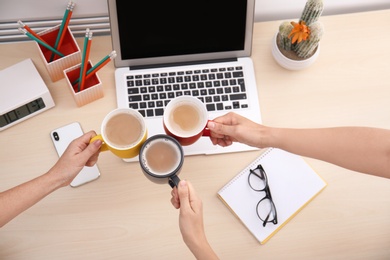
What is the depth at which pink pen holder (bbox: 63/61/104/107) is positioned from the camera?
1.14 m

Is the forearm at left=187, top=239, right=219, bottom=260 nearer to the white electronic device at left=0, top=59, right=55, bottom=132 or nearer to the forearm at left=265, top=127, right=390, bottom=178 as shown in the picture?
the forearm at left=265, top=127, right=390, bottom=178

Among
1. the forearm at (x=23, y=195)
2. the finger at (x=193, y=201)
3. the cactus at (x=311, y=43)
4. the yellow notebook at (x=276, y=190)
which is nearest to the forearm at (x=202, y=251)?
the finger at (x=193, y=201)

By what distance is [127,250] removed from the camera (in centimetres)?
109

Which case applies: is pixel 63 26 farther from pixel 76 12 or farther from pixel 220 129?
pixel 220 129

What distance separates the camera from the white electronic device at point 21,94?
3.64 feet

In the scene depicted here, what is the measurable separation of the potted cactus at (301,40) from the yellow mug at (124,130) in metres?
0.48

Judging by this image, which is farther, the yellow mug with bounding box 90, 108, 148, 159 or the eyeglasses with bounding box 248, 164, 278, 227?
the eyeglasses with bounding box 248, 164, 278, 227

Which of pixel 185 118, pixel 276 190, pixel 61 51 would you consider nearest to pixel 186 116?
pixel 185 118

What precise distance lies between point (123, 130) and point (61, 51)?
37 centimetres

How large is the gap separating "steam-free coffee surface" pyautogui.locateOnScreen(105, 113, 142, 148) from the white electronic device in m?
0.26

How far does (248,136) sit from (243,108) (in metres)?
0.16

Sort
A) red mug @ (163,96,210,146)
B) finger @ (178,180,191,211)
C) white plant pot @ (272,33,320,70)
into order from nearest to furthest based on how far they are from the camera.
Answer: finger @ (178,180,191,211)
red mug @ (163,96,210,146)
white plant pot @ (272,33,320,70)

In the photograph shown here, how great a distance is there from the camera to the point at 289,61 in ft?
4.06

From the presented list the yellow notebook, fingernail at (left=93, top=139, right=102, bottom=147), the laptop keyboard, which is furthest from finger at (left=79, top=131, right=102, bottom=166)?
the yellow notebook
